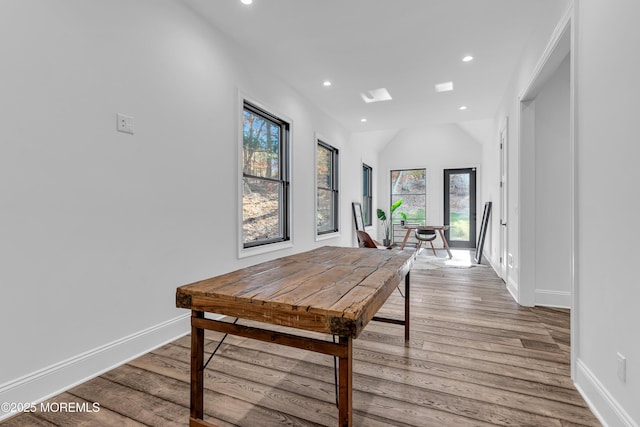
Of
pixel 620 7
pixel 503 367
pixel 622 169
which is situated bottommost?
pixel 503 367

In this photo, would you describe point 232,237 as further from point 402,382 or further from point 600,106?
point 600,106

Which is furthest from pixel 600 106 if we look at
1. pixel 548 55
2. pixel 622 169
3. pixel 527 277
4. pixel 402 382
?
pixel 527 277

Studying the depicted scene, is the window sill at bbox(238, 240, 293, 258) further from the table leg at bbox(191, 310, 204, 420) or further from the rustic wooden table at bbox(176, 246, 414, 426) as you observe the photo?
the table leg at bbox(191, 310, 204, 420)

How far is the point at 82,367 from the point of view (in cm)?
182

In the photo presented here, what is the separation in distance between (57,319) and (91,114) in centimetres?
121

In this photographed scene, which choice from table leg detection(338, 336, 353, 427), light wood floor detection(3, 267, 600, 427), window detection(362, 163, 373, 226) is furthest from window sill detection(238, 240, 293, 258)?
window detection(362, 163, 373, 226)

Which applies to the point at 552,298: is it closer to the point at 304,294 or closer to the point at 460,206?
the point at 304,294

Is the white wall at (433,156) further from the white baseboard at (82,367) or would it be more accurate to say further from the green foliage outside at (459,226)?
the white baseboard at (82,367)

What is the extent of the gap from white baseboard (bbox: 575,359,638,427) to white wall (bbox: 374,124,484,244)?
21.5 ft

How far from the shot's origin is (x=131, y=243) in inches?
83.0

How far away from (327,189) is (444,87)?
7.86ft

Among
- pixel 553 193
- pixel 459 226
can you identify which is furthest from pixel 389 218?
pixel 553 193

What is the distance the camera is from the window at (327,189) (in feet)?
A: 17.5

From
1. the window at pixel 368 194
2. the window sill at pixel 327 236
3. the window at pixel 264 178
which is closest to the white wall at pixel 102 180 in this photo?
the window at pixel 264 178
